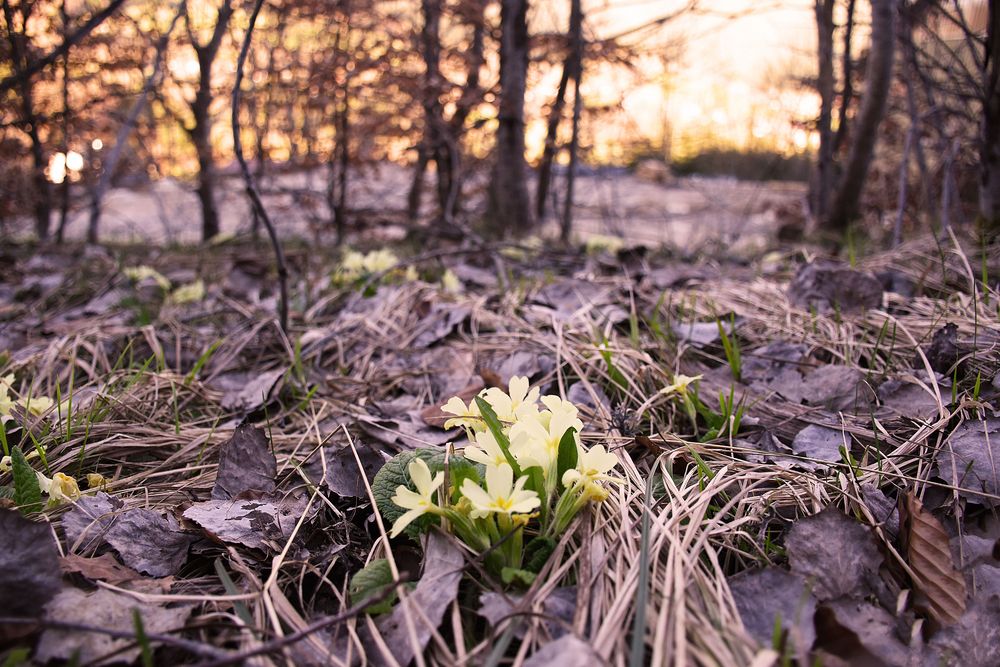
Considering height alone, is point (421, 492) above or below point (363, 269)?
below

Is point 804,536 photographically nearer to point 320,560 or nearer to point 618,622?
point 618,622

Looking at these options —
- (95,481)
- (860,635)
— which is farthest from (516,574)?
(95,481)

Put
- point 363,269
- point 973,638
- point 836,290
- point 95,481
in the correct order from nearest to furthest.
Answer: point 973,638 → point 95,481 → point 836,290 → point 363,269

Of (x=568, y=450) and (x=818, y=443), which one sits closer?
(x=568, y=450)

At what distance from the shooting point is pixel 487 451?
1.09m

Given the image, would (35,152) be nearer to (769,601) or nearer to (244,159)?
(244,159)

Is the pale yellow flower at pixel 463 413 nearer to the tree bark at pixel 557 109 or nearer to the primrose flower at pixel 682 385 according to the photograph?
the primrose flower at pixel 682 385

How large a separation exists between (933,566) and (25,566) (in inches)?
56.0

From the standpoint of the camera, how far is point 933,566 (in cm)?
103

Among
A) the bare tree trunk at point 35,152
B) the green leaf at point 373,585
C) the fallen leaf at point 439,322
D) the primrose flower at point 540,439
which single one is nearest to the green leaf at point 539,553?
the primrose flower at point 540,439

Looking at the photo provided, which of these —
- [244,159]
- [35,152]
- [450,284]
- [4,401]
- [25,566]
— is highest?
[35,152]

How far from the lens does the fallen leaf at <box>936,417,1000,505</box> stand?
1188 mm

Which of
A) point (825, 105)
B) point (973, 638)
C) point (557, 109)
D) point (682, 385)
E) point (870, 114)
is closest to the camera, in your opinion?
point (973, 638)

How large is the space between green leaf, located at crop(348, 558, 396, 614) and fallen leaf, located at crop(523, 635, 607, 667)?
26cm
